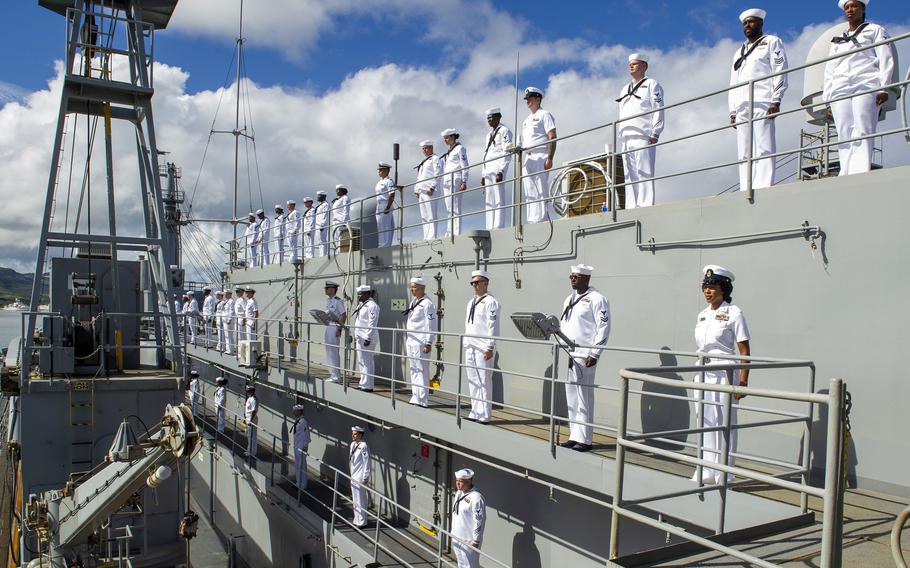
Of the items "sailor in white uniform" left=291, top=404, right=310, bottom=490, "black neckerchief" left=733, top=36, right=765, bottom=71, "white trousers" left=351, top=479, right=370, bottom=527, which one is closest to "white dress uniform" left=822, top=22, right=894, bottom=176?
"black neckerchief" left=733, top=36, right=765, bottom=71

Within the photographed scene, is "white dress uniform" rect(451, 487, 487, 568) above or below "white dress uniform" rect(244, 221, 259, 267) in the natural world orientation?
below

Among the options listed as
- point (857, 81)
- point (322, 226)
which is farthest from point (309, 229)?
point (857, 81)

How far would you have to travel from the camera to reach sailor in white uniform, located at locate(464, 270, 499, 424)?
22.5 ft

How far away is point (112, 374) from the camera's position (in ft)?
34.8

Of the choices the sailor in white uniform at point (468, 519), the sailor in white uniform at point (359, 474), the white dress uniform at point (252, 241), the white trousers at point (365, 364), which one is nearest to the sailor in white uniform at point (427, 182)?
the white trousers at point (365, 364)

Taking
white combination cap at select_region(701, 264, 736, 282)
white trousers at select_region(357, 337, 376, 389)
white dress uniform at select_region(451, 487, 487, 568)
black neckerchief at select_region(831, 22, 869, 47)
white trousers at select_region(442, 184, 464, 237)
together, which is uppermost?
black neckerchief at select_region(831, 22, 869, 47)

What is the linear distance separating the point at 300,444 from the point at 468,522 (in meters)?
4.99

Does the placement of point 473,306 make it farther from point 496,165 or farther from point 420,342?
point 496,165

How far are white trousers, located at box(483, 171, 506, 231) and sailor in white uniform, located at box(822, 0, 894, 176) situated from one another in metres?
4.27

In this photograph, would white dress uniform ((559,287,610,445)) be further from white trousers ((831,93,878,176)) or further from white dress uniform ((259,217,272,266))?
white dress uniform ((259,217,272,266))

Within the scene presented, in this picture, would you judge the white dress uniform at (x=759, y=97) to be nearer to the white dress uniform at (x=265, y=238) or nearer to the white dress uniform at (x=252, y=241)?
the white dress uniform at (x=265, y=238)

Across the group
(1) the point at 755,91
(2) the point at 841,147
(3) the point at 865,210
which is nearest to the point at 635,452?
(3) the point at 865,210

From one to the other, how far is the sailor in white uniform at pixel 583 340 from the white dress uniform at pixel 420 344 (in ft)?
7.20

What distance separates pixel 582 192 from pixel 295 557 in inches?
296
